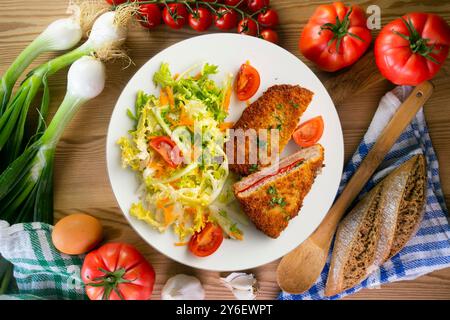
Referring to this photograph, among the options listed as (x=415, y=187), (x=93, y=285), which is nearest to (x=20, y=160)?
(x=93, y=285)

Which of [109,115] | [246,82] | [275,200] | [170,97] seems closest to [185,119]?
[170,97]

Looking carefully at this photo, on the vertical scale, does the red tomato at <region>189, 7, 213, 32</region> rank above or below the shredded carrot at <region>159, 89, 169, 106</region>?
above

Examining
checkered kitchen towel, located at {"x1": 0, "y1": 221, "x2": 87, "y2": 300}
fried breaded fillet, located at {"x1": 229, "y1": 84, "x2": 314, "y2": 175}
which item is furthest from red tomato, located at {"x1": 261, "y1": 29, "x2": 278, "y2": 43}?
checkered kitchen towel, located at {"x1": 0, "y1": 221, "x2": 87, "y2": 300}

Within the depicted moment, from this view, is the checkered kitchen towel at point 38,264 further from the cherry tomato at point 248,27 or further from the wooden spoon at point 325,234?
the cherry tomato at point 248,27

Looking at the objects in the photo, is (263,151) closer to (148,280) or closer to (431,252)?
(148,280)

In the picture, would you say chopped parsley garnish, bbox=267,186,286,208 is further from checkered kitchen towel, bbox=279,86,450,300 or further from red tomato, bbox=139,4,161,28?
red tomato, bbox=139,4,161,28

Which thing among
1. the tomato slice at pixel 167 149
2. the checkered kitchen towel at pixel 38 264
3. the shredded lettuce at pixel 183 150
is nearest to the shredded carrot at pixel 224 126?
the shredded lettuce at pixel 183 150

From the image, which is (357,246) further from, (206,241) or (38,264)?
(38,264)
